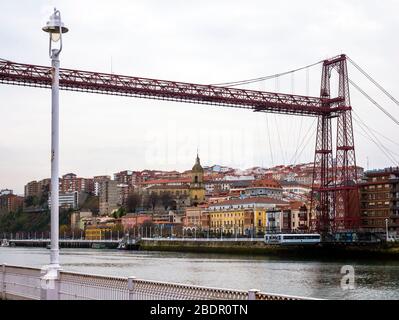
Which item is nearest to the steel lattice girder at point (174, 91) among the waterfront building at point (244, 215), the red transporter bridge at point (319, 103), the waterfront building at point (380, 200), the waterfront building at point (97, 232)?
the red transporter bridge at point (319, 103)

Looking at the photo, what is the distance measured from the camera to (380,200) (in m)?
61.8

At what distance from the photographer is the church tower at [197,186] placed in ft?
367

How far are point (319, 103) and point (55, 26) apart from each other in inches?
1672

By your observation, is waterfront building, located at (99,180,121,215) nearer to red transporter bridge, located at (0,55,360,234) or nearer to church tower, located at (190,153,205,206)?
church tower, located at (190,153,205,206)

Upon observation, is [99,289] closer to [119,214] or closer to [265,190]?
[265,190]

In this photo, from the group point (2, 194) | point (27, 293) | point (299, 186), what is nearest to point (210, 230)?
point (299, 186)

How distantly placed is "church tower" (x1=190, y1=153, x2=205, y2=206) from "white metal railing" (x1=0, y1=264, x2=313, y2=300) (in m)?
95.9

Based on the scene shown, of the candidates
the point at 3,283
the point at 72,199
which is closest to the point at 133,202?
the point at 72,199

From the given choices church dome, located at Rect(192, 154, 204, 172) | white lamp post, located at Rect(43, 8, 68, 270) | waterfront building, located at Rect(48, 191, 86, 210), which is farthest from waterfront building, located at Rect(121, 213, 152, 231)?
white lamp post, located at Rect(43, 8, 68, 270)

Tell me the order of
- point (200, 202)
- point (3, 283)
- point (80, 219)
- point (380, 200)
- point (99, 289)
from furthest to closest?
1. point (80, 219)
2. point (200, 202)
3. point (380, 200)
4. point (3, 283)
5. point (99, 289)

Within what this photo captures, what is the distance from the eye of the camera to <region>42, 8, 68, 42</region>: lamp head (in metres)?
9.11

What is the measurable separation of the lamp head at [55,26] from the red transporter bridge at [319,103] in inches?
1334

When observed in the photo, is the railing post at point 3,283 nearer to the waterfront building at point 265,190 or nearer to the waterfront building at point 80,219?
the waterfront building at point 265,190
